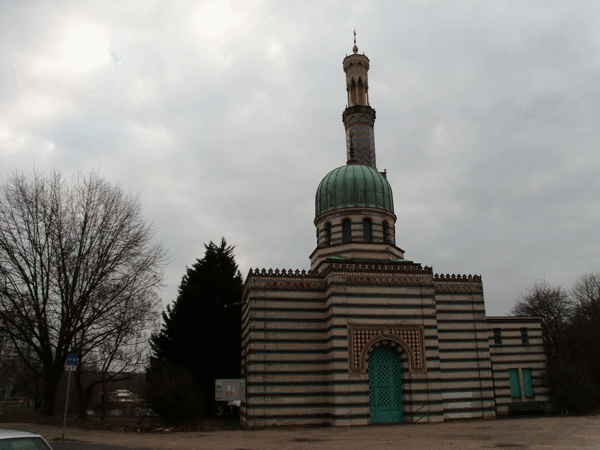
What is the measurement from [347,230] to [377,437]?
1272 cm

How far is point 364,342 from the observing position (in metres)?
22.8

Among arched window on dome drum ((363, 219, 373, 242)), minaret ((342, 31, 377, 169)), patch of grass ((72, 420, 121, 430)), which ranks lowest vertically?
patch of grass ((72, 420, 121, 430))

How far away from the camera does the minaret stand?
32678 mm

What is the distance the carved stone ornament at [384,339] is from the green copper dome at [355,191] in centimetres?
761

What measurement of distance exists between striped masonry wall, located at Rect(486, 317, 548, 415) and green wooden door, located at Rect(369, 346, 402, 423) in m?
8.21

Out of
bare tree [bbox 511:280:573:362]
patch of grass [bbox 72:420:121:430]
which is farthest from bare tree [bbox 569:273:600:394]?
patch of grass [bbox 72:420:121:430]

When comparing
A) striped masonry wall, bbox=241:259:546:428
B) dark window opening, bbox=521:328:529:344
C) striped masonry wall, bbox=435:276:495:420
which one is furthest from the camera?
dark window opening, bbox=521:328:529:344

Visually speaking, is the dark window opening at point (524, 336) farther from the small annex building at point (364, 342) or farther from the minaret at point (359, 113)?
the minaret at point (359, 113)

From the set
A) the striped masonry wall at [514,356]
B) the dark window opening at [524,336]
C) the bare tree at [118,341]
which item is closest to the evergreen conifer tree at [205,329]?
the bare tree at [118,341]

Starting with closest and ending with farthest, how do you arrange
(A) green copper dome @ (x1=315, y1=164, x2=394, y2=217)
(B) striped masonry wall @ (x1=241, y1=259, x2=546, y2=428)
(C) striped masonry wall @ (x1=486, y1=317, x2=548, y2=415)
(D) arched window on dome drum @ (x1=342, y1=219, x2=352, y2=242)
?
(B) striped masonry wall @ (x1=241, y1=259, x2=546, y2=428) → (D) arched window on dome drum @ (x1=342, y1=219, x2=352, y2=242) → (C) striped masonry wall @ (x1=486, y1=317, x2=548, y2=415) → (A) green copper dome @ (x1=315, y1=164, x2=394, y2=217)

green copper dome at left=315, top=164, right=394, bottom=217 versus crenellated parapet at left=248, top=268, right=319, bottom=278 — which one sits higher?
green copper dome at left=315, top=164, right=394, bottom=217

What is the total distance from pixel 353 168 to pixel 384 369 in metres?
12.1

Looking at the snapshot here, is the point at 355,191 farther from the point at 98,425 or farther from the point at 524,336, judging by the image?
the point at 98,425

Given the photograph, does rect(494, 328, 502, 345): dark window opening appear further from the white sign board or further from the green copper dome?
the white sign board
